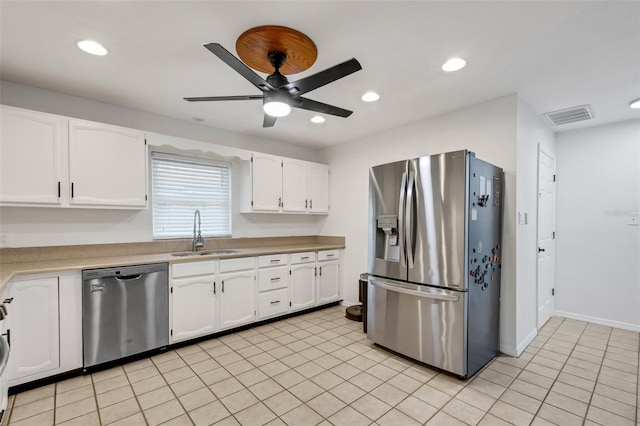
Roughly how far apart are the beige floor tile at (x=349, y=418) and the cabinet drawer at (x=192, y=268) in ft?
5.66

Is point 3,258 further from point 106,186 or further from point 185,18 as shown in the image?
point 185,18

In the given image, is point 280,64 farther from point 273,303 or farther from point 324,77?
point 273,303

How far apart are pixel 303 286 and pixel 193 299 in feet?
4.86

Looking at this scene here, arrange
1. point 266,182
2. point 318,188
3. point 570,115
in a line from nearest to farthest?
1. point 570,115
2. point 266,182
3. point 318,188

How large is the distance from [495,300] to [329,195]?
277 centimetres

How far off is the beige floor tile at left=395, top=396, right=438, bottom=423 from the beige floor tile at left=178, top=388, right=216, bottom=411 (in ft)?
4.46

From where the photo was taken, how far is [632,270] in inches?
136

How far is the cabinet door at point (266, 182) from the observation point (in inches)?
154

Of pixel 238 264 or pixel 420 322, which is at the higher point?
pixel 238 264

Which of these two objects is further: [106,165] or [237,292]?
[237,292]

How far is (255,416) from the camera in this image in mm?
1946

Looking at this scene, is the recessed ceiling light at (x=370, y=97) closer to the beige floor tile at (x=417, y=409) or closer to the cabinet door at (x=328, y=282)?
the cabinet door at (x=328, y=282)

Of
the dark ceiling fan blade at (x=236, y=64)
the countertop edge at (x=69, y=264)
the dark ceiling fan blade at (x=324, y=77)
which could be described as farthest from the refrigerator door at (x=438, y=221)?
the countertop edge at (x=69, y=264)

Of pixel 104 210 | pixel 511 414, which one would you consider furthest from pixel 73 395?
pixel 511 414
